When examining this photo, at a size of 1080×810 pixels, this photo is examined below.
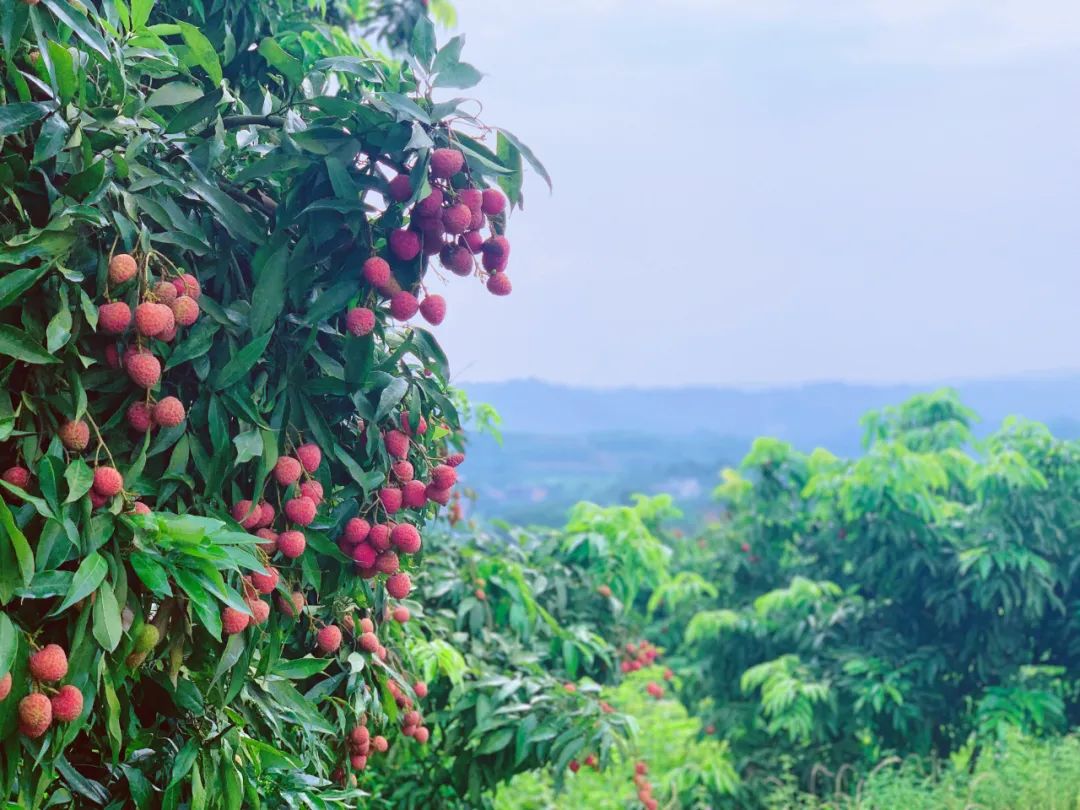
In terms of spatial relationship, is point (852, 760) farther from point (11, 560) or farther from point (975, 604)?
point (11, 560)

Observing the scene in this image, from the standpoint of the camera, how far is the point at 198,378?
1204mm

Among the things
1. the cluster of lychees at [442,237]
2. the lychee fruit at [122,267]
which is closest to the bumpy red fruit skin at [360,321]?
the cluster of lychees at [442,237]

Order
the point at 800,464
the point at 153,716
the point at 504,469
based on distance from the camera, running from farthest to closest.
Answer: the point at 504,469
the point at 800,464
the point at 153,716

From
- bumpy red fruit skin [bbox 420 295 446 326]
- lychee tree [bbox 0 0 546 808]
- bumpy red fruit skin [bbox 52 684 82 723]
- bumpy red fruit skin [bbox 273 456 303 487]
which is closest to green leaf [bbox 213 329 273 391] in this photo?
lychee tree [bbox 0 0 546 808]

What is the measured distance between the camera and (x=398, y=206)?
1197 mm

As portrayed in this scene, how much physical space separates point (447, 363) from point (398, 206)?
0.26m

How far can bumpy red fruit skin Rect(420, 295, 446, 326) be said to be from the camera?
4.24 ft

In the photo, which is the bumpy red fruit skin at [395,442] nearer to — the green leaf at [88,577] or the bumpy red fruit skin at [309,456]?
the bumpy red fruit skin at [309,456]

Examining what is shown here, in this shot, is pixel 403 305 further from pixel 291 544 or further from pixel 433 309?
pixel 291 544

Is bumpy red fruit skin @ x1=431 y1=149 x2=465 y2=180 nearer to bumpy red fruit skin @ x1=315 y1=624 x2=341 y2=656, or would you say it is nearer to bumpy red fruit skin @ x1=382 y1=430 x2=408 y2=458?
bumpy red fruit skin @ x1=382 y1=430 x2=408 y2=458

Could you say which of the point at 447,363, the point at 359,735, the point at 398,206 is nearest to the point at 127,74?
the point at 398,206

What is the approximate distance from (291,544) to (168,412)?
0.21 metres

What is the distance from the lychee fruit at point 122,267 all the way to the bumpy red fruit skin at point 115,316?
0.03m

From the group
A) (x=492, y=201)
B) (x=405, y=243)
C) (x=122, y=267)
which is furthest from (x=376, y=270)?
(x=122, y=267)
